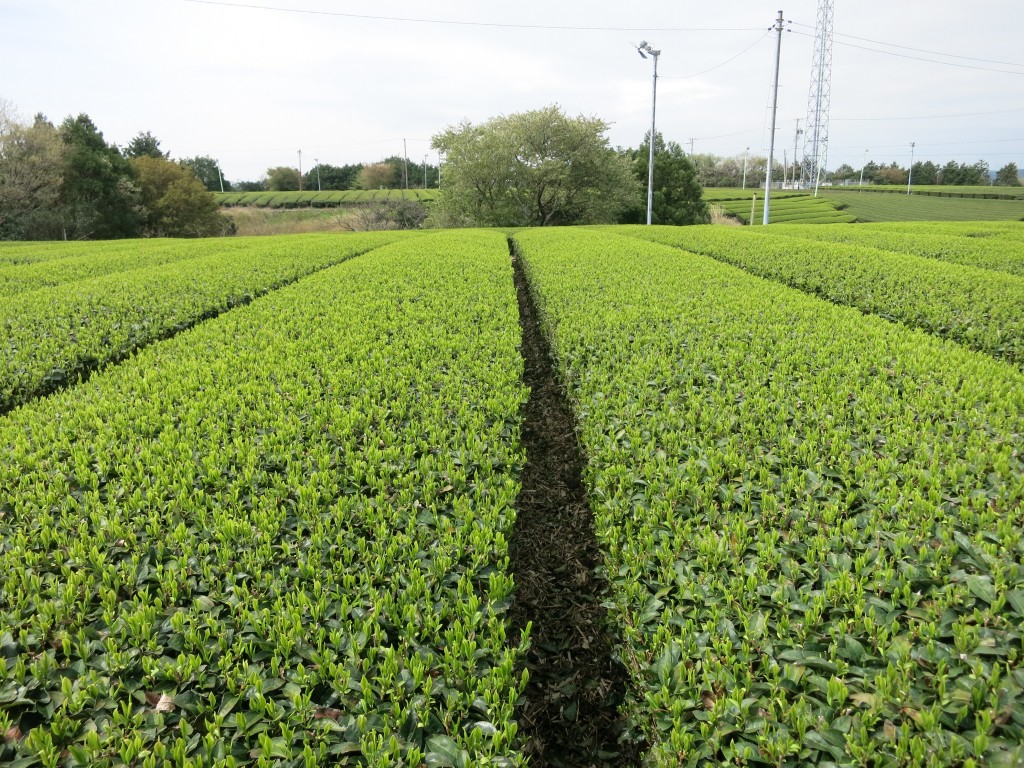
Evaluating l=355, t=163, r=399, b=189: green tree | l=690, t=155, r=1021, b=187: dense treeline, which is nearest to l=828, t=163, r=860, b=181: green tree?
l=690, t=155, r=1021, b=187: dense treeline

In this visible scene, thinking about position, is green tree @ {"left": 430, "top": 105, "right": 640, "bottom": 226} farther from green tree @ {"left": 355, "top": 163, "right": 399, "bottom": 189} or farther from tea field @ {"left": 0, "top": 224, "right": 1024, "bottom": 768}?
green tree @ {"left": 355, "top": 163, "right": 399, "bottom": 189}

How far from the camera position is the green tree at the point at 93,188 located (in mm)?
33062

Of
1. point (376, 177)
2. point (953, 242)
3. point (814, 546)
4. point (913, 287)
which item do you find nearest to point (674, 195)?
point (953, 242)

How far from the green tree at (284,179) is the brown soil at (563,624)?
91.5 m

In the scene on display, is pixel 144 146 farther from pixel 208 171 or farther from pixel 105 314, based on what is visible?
pixel 105 314

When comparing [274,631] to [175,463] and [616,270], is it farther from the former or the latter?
[616,270]

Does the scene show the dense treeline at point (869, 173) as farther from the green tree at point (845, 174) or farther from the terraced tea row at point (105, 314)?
the terraced tea row at point (105, 314)

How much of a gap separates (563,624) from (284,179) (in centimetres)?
9419

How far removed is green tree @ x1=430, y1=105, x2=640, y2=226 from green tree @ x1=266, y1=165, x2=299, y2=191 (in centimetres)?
5633

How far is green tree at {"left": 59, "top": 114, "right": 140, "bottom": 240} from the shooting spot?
33.1m

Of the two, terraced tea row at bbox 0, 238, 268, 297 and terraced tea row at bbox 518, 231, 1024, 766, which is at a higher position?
terraced tea row at bbox 0, 238, 268, 297

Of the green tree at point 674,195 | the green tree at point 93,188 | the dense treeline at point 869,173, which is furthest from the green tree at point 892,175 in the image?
the green tree at point 93,188

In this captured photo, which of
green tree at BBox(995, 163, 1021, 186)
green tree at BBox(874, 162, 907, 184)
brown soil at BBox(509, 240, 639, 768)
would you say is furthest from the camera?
green tree at BBox(874, 162, 907, 184)

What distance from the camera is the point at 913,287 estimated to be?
7840 mm
